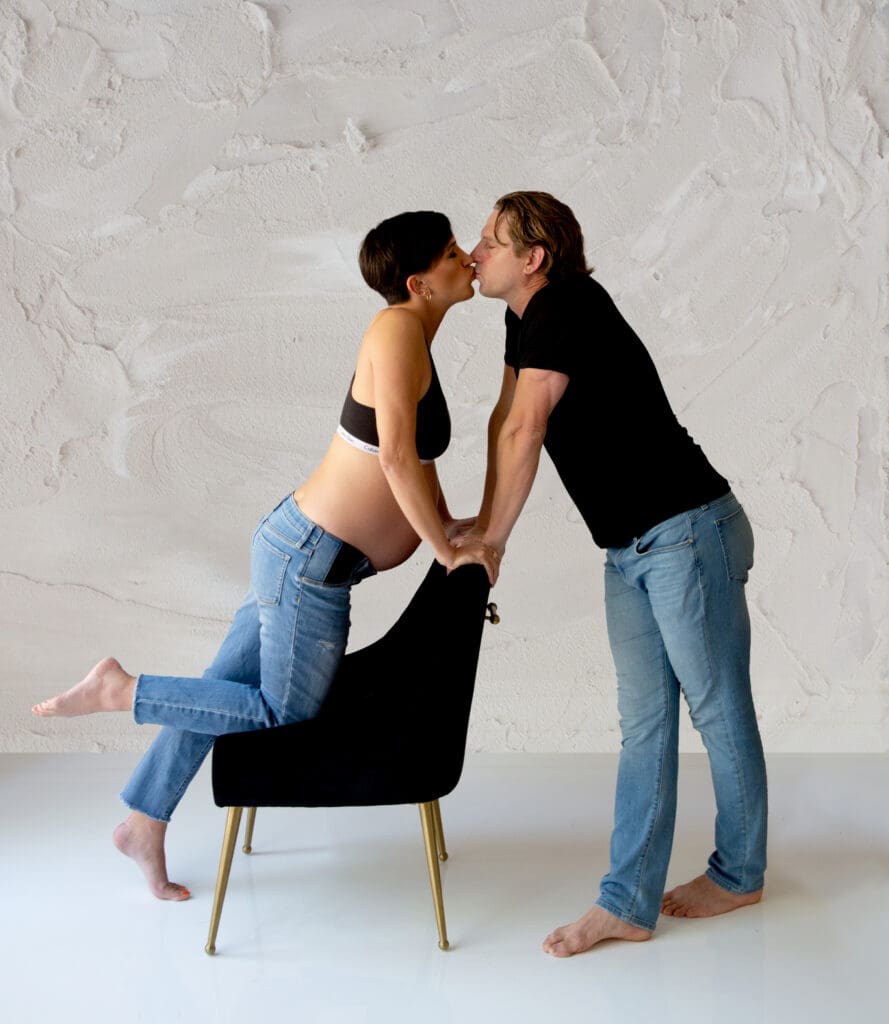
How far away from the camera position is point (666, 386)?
11.0 ft

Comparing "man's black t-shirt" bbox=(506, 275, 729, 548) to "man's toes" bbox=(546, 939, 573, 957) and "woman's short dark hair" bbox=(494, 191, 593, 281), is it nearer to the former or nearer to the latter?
"woman's short dark hair" bbox=(494, 191, 593, 281)

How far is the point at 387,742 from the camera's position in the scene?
2152 mm

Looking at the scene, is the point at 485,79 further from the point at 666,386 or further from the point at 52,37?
the point at 52,37

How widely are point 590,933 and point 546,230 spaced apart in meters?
1.39

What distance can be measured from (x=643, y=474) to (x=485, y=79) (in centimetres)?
167

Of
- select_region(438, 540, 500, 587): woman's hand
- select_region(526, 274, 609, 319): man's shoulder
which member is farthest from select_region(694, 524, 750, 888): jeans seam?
select_region(526, 274, 609, 319): man's shoulder

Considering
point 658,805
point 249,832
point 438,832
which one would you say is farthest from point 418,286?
point 249,832

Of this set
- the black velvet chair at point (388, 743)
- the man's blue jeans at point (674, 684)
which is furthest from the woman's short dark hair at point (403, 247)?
the man's blue jeans at point (674, 684)

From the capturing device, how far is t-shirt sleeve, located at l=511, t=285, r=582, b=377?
207cm

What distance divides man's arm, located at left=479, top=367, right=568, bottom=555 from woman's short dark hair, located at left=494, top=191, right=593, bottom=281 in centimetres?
24

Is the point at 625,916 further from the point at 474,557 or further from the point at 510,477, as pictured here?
the point at 510,477

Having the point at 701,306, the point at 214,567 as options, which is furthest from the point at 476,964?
the point at 701,306

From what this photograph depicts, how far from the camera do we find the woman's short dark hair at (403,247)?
217 centimetres

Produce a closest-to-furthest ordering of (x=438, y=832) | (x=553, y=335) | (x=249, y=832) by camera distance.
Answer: (x=553, y=335) < (x=438, y=832) < (x=249, y=832)
